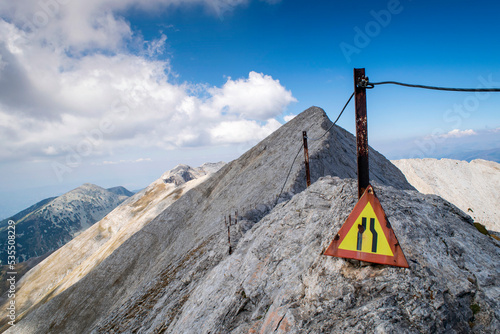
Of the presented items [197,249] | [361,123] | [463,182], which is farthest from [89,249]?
[463,182]

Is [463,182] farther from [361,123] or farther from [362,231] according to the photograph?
[362,231]

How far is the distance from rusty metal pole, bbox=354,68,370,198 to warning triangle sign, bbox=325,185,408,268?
84cm

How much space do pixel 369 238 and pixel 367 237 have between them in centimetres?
4

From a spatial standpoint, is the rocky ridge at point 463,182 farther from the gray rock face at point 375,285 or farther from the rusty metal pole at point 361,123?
the rusty metal pole at point 361,123

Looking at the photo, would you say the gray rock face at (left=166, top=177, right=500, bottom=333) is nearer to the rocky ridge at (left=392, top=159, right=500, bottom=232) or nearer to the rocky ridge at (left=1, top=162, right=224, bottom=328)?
the rocky ridge at (left=1, top=162, right=224, bottom=328)

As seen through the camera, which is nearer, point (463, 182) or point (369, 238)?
point (369, 238)

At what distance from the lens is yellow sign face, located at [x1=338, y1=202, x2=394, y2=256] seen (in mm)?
5066

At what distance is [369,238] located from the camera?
5.17 metres

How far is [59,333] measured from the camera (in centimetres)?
3303

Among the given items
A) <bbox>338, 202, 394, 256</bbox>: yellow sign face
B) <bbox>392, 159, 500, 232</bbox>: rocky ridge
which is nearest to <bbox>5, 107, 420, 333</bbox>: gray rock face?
<bbox>338, 202, 394, 256</bbox>: yellow sign face

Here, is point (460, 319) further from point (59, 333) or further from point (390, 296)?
point (59, 333)

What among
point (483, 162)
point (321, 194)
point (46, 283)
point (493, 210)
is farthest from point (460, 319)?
point (46, 283)

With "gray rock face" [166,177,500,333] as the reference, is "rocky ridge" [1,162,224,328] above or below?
below

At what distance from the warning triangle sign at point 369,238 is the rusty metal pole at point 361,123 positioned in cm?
84
